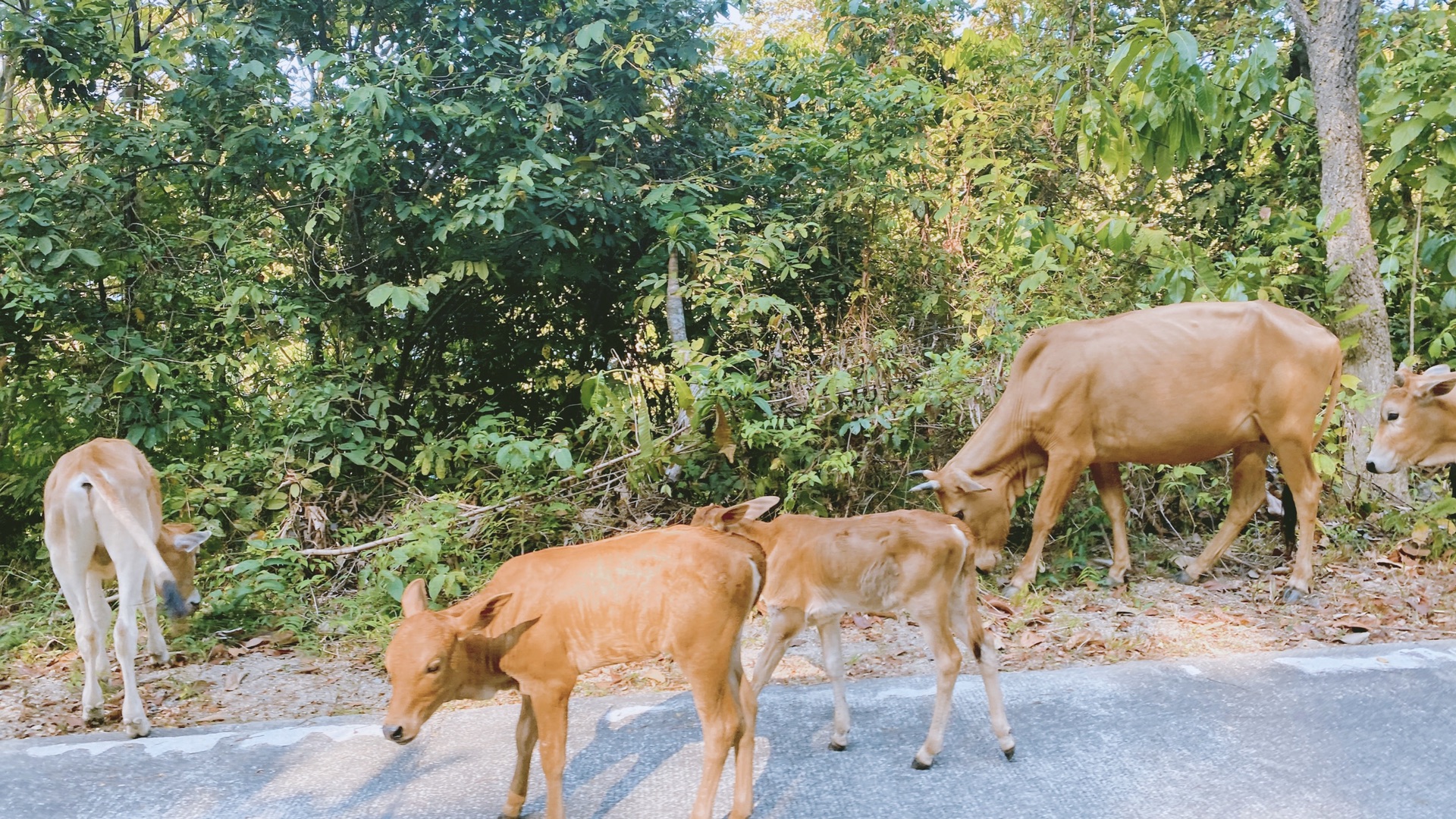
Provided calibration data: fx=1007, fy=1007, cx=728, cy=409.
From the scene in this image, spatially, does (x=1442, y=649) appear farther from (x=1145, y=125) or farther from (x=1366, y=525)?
(x=1145, y=125)

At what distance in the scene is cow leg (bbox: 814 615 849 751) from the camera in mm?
3842

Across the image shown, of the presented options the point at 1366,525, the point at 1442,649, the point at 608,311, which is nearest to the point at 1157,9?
the point at 1366,525

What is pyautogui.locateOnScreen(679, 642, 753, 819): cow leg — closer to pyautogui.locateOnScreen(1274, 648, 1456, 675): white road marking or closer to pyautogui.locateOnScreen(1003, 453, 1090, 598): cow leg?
pyautogui.locateOnScreen(1274, 648, 1456, 675): white road marking

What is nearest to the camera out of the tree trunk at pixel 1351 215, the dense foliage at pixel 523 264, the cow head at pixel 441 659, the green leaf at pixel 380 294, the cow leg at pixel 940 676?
the cow head at pixel 441 659

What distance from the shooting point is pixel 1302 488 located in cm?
588

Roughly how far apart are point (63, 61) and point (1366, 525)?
29.2 feet

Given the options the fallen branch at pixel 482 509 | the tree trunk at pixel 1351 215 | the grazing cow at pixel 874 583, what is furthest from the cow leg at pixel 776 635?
the tree trunk at pixel 1351 215

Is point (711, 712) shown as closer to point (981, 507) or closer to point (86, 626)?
point (981, 507)

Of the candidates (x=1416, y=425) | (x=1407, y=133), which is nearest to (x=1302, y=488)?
(x=1416, y=425)

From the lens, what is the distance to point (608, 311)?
8.04 metres

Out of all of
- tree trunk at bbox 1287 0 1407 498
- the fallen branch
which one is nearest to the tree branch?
tree trunk at bbox 1287 0 1407 498

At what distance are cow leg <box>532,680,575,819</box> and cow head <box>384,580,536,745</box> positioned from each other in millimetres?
181

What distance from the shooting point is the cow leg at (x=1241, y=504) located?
609cm

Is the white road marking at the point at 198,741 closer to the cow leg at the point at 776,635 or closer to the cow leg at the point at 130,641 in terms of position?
the cow leg at the point at 130,641
